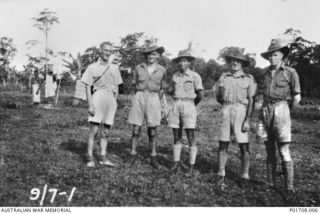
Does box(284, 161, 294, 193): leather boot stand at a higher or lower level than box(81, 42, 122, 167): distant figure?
lower

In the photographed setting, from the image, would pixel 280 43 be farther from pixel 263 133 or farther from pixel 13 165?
pixel 13 165

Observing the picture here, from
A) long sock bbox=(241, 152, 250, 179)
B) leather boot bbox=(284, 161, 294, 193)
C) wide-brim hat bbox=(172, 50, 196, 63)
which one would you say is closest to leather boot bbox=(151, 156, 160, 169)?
long sock bbox=(241, 152, 250, 179)

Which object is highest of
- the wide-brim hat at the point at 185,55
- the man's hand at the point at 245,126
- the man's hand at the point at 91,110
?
the wide-brim hat at the point at 185,55

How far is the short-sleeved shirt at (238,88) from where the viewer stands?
5.84 m

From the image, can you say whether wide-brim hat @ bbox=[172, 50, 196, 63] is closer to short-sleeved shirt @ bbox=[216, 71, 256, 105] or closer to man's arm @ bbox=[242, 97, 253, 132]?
short-sleeved shirt @ bbox=[216, 71, 256, 105]

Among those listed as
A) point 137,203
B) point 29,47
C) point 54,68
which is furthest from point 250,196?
point 29,47

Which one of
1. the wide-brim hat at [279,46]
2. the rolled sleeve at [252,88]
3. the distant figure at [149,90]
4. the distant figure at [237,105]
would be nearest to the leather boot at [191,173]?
the distant figure at [237,105]

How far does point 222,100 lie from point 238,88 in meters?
0.35

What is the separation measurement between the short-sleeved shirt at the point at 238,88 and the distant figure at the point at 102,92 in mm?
1939

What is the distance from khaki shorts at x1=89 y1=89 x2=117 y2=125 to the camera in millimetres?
6352

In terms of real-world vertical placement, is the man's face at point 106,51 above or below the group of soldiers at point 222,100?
above

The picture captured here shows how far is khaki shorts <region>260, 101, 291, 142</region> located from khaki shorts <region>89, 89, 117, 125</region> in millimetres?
2595

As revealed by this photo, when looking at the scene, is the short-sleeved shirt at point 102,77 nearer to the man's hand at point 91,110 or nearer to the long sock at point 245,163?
the man's hand at point 91,110

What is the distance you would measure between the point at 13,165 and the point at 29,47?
20.2 metres
